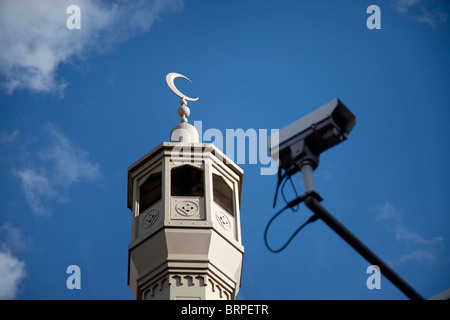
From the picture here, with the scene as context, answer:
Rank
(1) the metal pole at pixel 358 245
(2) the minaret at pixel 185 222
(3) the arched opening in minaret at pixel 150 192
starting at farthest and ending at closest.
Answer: (3) the arched opening in minaret at pixel 150 192
(2) the minaret at pixel 185 222
(1) the metal pole at pixel 358 245

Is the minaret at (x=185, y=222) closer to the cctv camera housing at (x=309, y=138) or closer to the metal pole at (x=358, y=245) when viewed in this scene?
the cctv camera housing at (x=309, y=138)

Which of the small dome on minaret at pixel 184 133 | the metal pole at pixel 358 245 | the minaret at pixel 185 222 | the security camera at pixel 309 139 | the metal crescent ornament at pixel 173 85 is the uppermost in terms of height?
the metal crescent ornament at pixel 173 85

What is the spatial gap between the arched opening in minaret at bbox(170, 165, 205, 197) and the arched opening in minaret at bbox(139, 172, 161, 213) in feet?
1.48

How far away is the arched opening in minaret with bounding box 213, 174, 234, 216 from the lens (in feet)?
71.2

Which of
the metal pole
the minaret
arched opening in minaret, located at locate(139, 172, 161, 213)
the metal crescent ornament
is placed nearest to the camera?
the metal pole

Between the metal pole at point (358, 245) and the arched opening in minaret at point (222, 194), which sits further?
the arched opening in minaret at point (222, 194)

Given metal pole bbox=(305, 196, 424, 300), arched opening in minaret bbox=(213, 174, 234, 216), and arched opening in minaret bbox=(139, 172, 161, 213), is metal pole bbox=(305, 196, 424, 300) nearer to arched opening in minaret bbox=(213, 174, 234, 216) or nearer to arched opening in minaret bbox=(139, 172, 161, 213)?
arched opening in minaret bbox=(213, 174, 234, 216)

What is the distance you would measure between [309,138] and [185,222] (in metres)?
11.7

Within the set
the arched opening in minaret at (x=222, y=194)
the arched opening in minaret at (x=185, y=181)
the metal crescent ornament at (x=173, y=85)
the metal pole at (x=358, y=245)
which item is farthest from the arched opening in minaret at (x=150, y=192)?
the metal pole at (x=358, y=245)

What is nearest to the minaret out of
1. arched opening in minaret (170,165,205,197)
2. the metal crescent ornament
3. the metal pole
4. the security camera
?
arched opening in minaret (170,165,205,197)

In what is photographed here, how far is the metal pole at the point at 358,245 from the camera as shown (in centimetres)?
695
